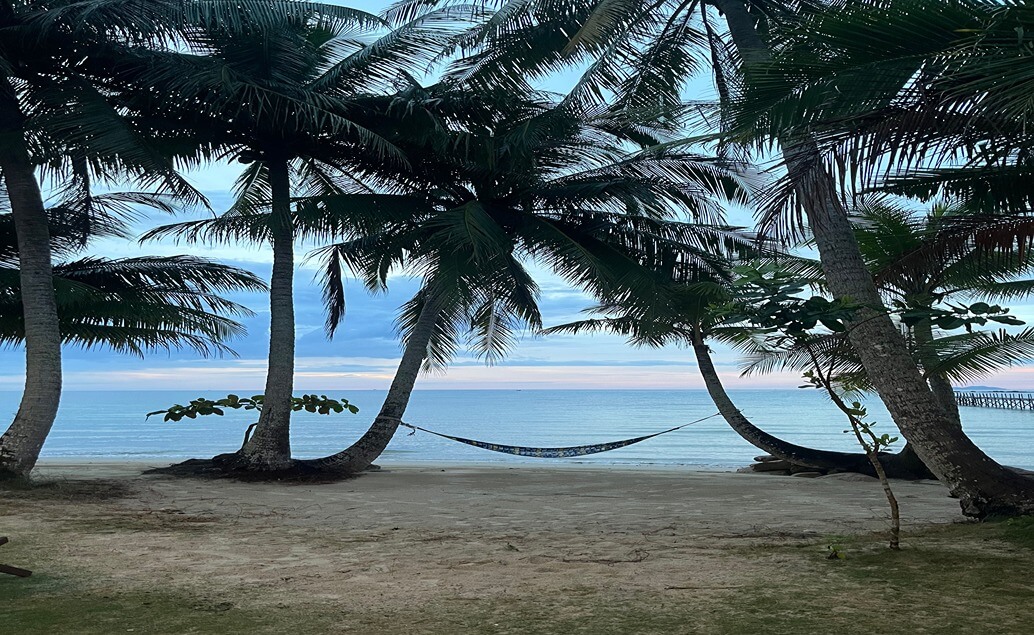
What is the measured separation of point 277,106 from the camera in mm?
10547

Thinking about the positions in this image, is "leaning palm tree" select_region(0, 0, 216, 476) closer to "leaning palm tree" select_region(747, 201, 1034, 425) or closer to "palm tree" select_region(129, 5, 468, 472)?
"palm tree" select_region(129, 5, 468, 472)

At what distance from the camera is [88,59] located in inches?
398

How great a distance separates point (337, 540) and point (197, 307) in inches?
Result: 322

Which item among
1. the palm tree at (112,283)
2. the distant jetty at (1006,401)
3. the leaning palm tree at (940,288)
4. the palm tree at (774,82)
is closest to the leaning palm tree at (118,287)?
the palm tree at (112,283)

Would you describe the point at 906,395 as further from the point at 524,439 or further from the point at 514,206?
the point at 524,439

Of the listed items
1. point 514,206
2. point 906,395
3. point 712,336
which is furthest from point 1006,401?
point 906,395

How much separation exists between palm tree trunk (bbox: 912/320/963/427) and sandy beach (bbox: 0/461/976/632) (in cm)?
114

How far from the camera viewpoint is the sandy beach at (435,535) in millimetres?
4594

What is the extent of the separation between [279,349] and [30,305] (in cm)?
311

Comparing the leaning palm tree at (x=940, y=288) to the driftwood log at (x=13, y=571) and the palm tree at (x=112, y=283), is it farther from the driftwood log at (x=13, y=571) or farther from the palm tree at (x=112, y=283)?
the palm tree at (x=112, y=283)

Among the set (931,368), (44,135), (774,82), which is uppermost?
(44,135)

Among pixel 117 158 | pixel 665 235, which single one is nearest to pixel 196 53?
pixel 117 158

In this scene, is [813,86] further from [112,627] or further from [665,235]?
[665,235]

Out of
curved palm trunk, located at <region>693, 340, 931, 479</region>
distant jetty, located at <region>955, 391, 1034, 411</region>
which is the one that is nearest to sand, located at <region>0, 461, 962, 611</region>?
curved palm trunk, located at <region>693, 340, 931, 479</region>
